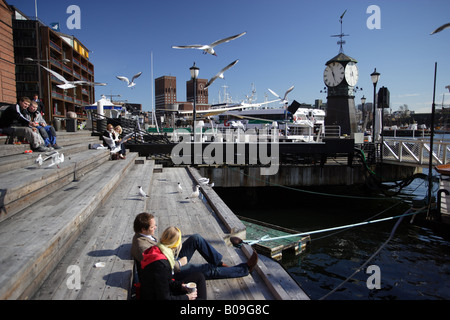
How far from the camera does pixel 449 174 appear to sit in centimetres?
1030

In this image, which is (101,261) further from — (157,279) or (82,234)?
(157,279)

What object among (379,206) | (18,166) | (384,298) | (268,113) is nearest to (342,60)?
(379,206)

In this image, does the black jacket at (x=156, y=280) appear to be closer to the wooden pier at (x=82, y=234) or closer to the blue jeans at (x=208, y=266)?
the wooden pier at (x=82, y=234)

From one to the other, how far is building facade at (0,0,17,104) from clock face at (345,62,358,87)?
932 inches

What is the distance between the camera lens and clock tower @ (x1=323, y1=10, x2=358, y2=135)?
25406 millimetres

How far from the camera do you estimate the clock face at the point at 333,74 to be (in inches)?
1013

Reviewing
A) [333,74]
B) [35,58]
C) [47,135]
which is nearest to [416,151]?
[333,74]

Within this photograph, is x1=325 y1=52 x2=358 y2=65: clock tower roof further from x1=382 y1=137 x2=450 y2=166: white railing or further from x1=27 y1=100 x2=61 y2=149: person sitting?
x1=27 y1=100 x2=61 y2=149: person sitting

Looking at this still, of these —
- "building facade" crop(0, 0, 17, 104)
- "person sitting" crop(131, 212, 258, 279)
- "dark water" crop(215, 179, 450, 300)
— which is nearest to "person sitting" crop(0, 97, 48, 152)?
"person sitting" crop(131, 212, 258, 279)

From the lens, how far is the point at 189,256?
3846 millimetres

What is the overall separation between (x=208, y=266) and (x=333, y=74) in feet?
85.7

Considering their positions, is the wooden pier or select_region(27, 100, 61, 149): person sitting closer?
the wooden pier
